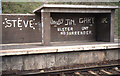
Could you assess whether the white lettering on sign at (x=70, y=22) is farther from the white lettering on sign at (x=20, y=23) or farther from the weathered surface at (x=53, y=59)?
the weathered surface at (x=53, y=59)

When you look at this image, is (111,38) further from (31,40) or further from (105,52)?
(31,40)

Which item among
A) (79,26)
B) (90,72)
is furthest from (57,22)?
(90,72)

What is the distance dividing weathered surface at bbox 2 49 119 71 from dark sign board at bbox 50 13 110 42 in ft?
10.8

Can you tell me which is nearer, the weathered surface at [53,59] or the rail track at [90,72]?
the rail track at [90,72]

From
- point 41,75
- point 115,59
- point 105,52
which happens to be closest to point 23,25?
point 41,75

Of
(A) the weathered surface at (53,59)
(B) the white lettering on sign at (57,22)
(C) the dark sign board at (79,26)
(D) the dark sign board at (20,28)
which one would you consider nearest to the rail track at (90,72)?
(A) the weathered surface at (53,59)

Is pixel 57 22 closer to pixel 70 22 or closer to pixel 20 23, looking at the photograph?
pixel 70 22

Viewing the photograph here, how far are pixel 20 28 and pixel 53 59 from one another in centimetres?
507

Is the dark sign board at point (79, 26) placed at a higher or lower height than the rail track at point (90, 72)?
higher

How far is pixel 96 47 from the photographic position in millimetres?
9320

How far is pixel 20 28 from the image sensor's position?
12109 millimetres

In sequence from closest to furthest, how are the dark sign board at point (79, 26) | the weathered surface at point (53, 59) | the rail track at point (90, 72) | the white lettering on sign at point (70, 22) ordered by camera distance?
1. the rail track at point (90, 72)
2. the weathered surface at point (53, 59)
3. the dark sign board at point (79, 26)
4. the white lettering on sign at point (70, 22)

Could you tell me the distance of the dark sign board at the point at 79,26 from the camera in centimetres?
1267

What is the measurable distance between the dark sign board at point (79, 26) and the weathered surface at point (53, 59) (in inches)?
130
